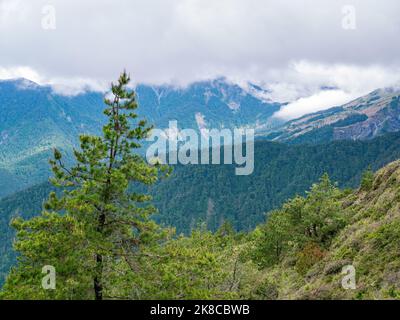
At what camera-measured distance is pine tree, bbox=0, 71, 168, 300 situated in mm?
22234

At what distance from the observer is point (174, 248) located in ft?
83.1

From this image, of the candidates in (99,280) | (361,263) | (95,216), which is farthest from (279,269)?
(95,216)

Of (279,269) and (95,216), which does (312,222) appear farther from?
(95,216)

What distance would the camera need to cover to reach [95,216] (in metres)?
24.0

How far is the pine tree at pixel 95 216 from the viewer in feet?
72.9

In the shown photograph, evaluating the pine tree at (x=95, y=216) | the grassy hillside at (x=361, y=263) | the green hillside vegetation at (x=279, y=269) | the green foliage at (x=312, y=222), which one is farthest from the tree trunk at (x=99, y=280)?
the green foliage at (x=312, y=222)

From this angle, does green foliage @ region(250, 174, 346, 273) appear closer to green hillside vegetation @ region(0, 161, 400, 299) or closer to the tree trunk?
green hillside vegetation @ region(0, 161, 400, 299)

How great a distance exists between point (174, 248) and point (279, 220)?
33036mm

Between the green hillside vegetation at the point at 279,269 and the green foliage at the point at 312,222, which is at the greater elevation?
the green foliage at the point at 312,222

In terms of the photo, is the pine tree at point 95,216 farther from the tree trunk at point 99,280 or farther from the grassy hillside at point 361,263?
the grassy hillside at point 361,263

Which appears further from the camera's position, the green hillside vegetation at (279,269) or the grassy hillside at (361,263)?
Result: the grassy hillside at (361,263)

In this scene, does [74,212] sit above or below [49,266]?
above
